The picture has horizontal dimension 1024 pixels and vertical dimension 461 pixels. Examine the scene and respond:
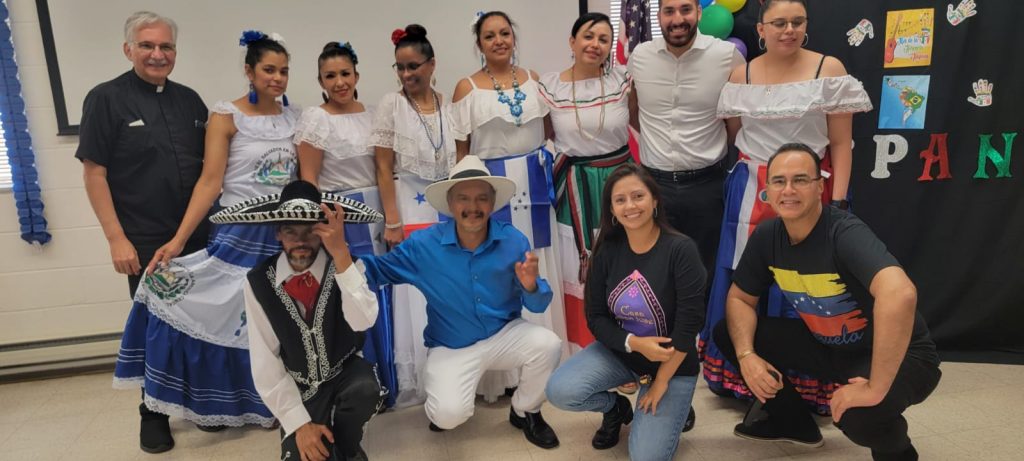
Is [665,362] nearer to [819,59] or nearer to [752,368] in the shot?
[752,368]

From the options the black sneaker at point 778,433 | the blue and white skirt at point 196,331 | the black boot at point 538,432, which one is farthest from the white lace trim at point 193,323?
the black sneaker at point 778,433

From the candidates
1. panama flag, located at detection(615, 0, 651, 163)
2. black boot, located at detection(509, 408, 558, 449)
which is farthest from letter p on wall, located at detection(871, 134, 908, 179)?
black boot, located at detection(509, 408, 558, 449)

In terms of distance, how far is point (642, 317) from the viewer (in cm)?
218

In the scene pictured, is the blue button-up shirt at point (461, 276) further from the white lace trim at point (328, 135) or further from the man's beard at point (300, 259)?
the white lace trim at point (328, 135)

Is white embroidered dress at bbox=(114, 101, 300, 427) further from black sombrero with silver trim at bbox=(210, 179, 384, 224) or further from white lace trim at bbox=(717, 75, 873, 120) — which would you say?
white lace trim at bbox=(717, 75, 873, 120)

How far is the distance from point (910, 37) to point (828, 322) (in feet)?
5.49

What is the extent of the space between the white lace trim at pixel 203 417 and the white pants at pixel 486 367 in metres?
0.81

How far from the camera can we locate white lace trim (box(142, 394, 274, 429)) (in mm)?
2506

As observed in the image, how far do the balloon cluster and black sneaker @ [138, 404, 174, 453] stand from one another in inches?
114

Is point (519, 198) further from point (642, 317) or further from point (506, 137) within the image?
point (642, 317)

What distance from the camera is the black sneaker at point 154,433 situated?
8.29 feet

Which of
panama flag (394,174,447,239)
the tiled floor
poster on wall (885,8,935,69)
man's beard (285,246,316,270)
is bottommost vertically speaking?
the tiled floor

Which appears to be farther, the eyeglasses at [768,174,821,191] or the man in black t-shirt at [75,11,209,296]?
the man in black t-shirt at [75,11,209,296]

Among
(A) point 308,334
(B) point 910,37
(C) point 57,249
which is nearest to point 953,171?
(B) point 910,37
